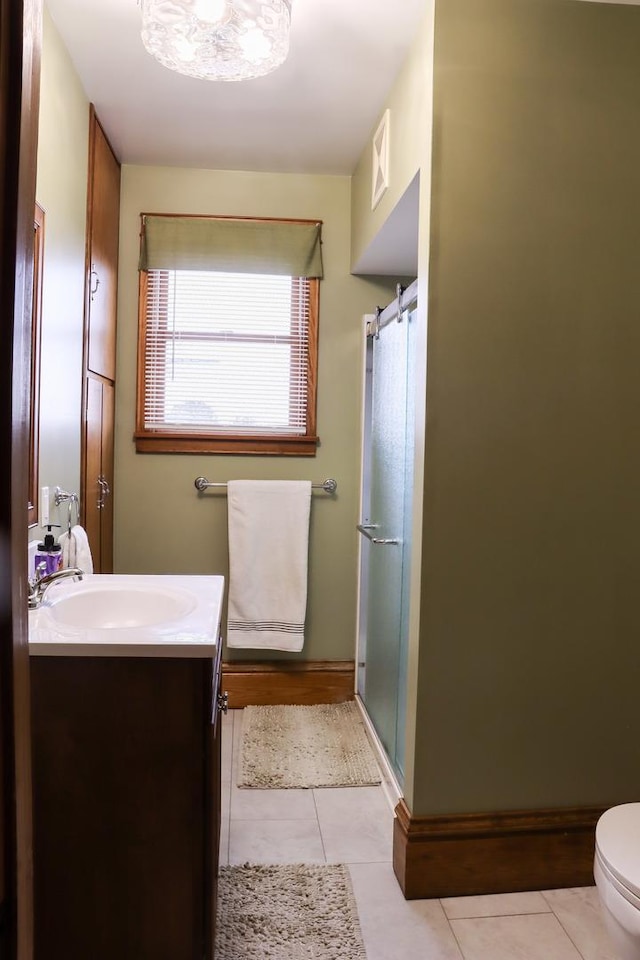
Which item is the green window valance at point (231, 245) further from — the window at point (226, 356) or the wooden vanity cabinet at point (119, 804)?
the wooden vanity cabinet at point (119, 804)

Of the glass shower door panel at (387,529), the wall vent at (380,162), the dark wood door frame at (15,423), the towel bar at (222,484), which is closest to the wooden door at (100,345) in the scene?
the towel bar at (222,484)

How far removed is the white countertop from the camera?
4.46 feet

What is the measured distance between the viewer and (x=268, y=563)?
10.5 ft

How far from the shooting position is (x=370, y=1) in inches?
77.7

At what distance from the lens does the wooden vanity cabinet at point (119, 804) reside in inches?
54.1

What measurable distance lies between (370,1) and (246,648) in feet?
8.41

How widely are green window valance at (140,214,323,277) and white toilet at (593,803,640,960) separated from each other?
2.56 metres

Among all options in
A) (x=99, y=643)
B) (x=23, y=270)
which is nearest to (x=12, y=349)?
(x=23, y=270)

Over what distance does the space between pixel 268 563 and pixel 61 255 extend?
5.29 ft

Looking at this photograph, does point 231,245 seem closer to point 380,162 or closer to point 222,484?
point 380,162

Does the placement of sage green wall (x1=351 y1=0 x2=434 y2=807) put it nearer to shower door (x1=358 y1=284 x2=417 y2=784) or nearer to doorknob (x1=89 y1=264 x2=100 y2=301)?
shower door (x1=358 y1=284 x2=417 y2=784)

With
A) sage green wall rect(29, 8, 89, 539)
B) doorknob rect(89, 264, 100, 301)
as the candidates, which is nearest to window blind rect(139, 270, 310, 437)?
doorknob rect(89, 264, 100, 301)

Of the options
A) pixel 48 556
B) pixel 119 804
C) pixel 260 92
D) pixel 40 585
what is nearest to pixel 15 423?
pixel 119 804

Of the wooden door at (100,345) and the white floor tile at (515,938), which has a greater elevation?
the wooden door at (100,345)
